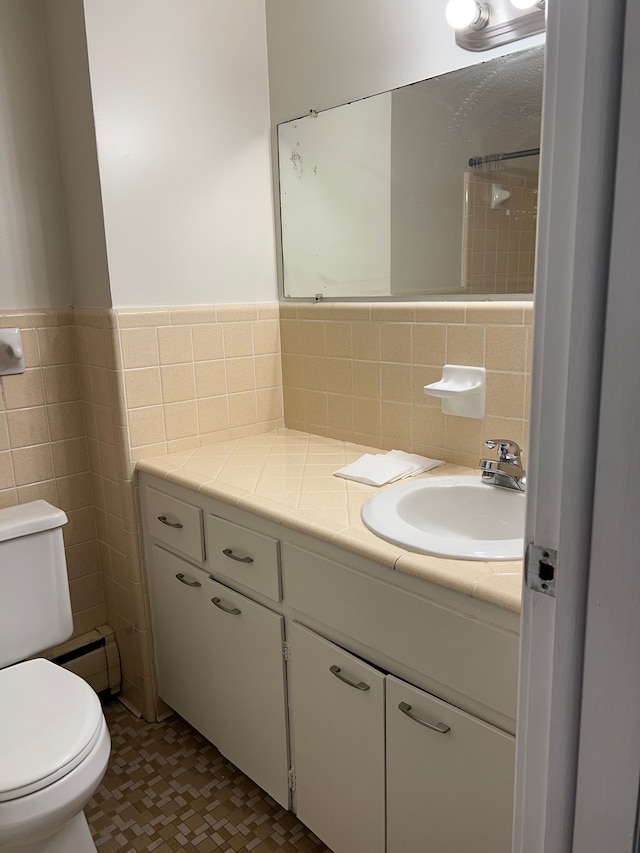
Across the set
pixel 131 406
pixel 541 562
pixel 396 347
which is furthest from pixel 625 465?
pixel 131 406

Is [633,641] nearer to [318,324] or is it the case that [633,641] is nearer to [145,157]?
[318,324]

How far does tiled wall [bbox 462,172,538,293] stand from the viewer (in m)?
1.42

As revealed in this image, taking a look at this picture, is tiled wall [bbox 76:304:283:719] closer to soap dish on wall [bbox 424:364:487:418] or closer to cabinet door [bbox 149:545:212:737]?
cabinet door [bbox 149:545:212:737]

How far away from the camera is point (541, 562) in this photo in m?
0.67

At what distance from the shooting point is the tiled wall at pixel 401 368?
1.52 m

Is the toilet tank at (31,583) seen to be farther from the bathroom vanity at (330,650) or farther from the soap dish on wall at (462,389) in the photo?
the soap dish on wall at (462,389)

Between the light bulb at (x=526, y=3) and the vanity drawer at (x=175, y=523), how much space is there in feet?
4.49

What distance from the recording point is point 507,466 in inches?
56.1

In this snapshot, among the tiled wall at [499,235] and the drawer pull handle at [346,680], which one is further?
the tiled wall at [499,235]

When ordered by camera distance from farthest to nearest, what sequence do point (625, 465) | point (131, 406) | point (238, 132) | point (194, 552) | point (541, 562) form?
point (238, 132), point (131, 406), point (194, 552), point (541, 562), point (625, 465)

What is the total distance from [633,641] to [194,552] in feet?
4.16

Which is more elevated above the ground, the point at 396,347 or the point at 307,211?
the point at 307,211

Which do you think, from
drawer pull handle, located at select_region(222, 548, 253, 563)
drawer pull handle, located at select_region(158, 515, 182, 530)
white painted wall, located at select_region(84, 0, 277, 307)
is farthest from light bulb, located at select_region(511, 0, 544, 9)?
drawer pull handle, located at select_region(158, 515, 182, 530)

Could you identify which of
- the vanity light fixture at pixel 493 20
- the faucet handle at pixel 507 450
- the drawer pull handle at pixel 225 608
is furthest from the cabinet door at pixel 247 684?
the vanity light fixture at pixel 493 20
